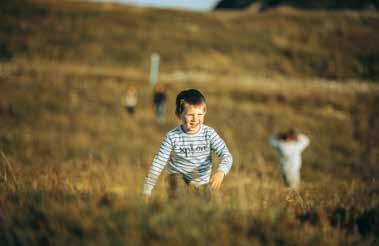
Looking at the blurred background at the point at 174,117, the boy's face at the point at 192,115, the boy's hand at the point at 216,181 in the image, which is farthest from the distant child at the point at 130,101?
the boy's hand at the point at 216,181

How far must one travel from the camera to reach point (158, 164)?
151 inches

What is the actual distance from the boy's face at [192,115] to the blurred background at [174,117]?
0.70 meters

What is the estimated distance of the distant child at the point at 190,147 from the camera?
12.6 ft

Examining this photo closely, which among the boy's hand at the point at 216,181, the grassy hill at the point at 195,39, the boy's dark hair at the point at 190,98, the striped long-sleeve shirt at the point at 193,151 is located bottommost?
the boy's hand at the point at 216,181

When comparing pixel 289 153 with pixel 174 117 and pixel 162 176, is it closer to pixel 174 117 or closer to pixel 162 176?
pixel 162 176

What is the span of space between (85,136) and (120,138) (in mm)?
1570

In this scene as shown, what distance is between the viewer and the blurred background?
2.48 metres

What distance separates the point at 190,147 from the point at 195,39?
166ft

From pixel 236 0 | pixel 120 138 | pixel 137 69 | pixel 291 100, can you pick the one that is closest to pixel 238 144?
pixel 120 138

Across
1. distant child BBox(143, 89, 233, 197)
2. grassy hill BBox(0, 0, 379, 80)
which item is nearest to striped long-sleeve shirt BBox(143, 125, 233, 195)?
distant child BBox(143, 89, 233, 197)

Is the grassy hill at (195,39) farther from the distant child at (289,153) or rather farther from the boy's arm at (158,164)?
the boy's arm at (158,164)

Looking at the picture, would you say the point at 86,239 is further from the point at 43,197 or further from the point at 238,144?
the point at 238,144

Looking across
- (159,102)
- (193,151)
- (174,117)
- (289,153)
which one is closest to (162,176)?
(193,151)

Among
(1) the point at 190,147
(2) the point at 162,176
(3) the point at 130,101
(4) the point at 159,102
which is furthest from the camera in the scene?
(3) the point at 130,101
